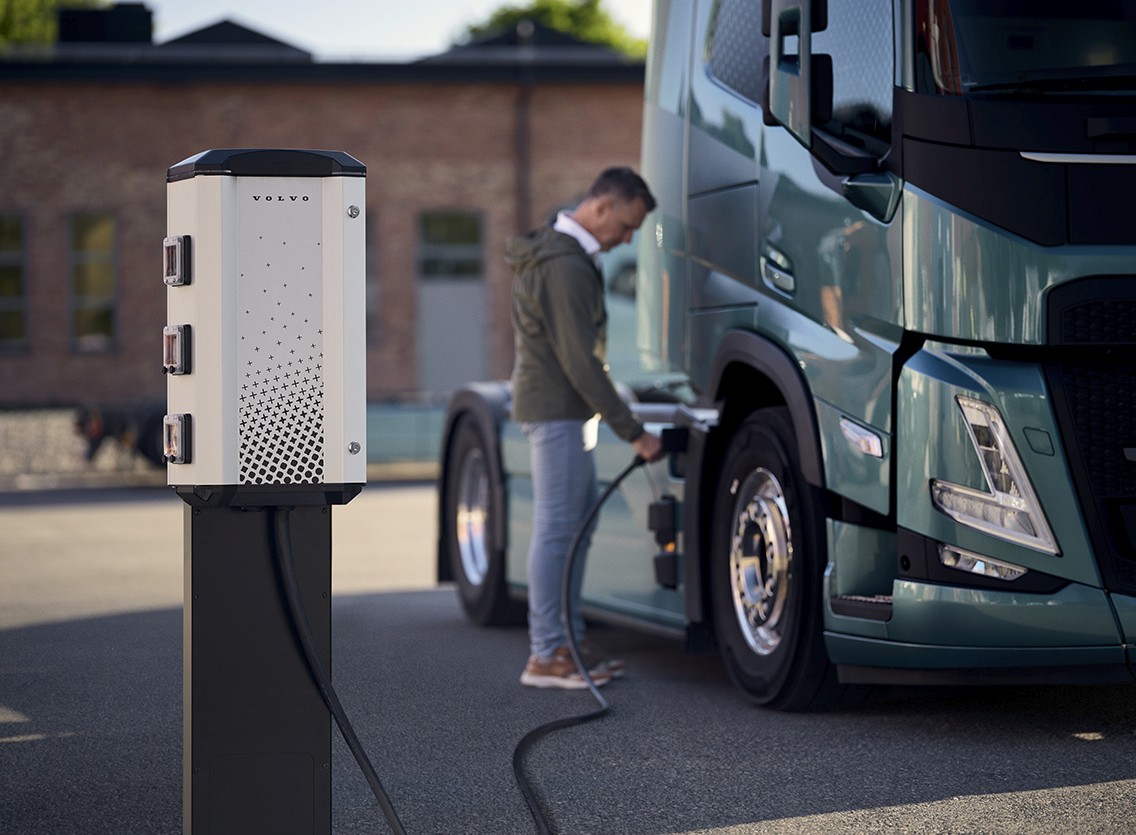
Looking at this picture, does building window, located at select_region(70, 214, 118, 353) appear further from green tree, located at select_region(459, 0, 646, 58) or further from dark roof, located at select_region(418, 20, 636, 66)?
green tree, located at select_region(459, 0, 646, 58)

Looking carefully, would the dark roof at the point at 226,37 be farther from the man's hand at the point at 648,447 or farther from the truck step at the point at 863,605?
the truck step at the point at 863,605

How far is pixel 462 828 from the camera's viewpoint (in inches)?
186

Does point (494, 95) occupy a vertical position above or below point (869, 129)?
above

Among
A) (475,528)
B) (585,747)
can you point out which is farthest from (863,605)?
(475,528)

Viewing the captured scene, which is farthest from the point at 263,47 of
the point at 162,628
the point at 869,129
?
the point at 869,129

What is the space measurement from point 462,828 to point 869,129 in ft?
8.29

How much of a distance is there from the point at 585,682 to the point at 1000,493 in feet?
7.16

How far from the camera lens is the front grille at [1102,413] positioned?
209 inches

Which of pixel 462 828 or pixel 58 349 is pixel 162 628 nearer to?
pixel 462 828

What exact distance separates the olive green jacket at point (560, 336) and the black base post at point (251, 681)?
9.28 feet

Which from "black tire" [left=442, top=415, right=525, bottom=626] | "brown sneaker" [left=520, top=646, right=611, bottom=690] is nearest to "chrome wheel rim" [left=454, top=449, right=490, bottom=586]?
"black tire" [left=442, top=415, right=525, bottom=626]

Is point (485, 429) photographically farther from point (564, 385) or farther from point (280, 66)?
point (280, 66)

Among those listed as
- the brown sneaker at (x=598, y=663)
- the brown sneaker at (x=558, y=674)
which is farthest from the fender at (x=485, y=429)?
the brown sneaker at (x=558, y=674)

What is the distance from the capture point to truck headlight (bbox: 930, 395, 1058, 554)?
17.4ft
